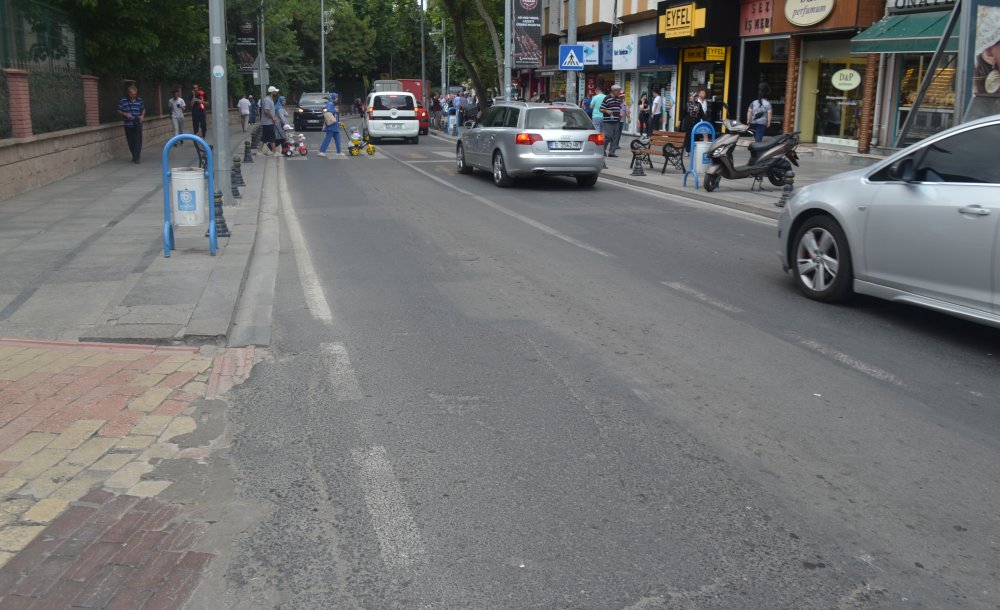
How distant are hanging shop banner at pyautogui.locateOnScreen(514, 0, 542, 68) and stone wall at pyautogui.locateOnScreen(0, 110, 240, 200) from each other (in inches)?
466

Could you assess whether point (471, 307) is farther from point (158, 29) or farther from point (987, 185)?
point (158, 29)

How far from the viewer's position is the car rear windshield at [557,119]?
59.4ft

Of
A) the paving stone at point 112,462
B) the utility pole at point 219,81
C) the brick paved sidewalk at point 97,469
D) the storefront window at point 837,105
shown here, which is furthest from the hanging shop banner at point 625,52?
the paving stone at point 112,462

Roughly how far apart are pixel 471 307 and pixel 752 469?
12.8ft

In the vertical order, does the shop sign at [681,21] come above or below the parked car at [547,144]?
above

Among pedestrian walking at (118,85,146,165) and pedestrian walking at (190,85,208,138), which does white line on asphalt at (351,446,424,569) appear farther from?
pedestrian walking at (190,85,208,138)

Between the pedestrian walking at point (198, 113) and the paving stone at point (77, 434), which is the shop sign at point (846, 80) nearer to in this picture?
the pedestrian walking at point (198, 113)

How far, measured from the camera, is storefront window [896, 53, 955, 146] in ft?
67.0

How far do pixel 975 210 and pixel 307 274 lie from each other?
20.1 ft

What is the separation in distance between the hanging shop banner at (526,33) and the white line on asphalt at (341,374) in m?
26.2

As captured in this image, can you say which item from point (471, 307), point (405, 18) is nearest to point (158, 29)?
point (471, 307)

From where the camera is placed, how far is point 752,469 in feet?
15.6

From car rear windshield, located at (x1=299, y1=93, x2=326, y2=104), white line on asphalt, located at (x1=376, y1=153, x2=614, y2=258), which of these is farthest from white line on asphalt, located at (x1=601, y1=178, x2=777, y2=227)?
car rear windshield, located at (x1=299, y1=93, x2=326, y2=104)

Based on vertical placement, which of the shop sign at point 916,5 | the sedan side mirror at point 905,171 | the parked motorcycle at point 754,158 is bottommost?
the parked motorcycle at point 754,158
